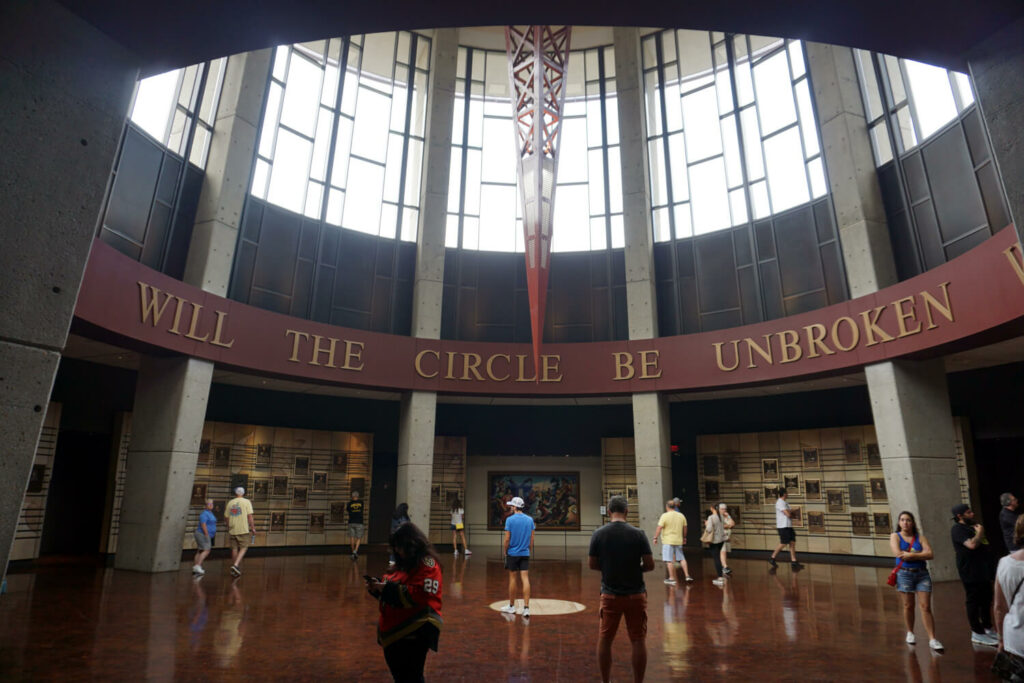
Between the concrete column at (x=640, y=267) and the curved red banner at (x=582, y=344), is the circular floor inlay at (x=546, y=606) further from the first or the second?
the curved red banner at (x=582, y=344)

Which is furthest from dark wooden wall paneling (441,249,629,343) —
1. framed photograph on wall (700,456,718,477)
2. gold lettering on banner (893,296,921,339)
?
gold lettering on banner (893,296,921,339)

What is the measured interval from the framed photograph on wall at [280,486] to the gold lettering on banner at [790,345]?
15.1m

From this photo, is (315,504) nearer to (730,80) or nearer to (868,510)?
(868,510)

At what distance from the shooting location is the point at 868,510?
56.4ft

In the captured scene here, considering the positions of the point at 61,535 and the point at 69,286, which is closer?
the point at 69,286

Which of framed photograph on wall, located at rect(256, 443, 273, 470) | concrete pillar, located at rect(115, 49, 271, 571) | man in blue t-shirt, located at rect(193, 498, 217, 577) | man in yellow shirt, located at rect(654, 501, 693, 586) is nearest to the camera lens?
man in yellow shirt, located at rect(654, 501, 693, 586)

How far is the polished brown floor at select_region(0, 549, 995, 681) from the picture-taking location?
5852 mm

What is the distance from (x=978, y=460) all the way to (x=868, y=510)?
300 cm

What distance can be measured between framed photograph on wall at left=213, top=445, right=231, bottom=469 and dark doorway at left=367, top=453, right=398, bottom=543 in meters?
A: 4.86

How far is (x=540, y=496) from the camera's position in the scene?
867 inches

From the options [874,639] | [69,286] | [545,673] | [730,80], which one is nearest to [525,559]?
[545,673]

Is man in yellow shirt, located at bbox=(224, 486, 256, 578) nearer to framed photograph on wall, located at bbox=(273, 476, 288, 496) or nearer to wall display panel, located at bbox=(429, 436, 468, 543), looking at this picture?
framed photograph on wall, located at bbox=(273, 476, 288, 496)

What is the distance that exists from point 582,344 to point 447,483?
23.6ft

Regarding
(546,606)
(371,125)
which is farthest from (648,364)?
(371,125)
